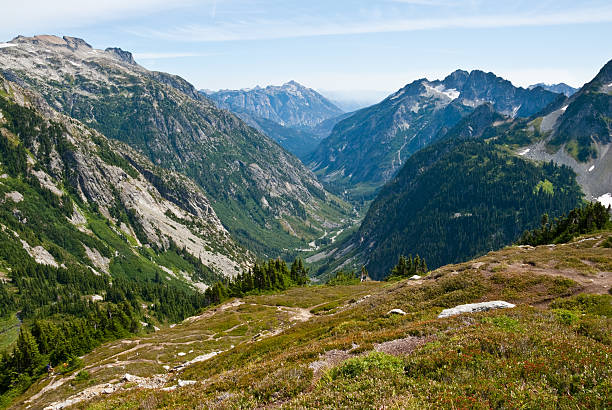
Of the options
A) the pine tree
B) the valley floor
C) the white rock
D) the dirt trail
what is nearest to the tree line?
the valley floor

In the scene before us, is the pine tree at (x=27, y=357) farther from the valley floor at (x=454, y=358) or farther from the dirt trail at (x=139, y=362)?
the valley floor at (x=454, y=358)

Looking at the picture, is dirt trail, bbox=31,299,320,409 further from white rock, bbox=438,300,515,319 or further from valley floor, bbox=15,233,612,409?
white rock, bbox=438,300,515,319

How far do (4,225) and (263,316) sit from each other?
202 meters

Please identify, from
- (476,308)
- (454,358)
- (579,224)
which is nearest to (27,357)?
(476,308)

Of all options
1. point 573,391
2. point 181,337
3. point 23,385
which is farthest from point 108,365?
point 573,391

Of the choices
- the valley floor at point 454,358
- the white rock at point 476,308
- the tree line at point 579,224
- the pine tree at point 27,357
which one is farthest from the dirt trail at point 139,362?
the tree line at point 579,224

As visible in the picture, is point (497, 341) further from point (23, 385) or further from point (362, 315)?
point (23, 385)

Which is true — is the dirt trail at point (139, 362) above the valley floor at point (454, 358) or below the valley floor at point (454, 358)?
below

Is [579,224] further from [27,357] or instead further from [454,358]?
[27,357]

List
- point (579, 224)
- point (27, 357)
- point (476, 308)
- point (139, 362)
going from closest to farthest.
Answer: point (476, 308) < point (139, 362) < point (27, 357) < point (579, 224)

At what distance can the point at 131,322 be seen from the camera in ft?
356

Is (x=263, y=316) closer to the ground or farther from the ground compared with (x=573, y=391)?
closer to the ground

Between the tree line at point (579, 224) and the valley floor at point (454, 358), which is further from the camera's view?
→ the tree line at point (579, 224)

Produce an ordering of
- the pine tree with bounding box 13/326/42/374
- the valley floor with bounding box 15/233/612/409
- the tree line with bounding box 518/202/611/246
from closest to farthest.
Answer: the valley floor with bounding box 15/233/612/409, the pine tree with bounding box 13/326/42/374, the tree line with bounding box 518/202/611/246
